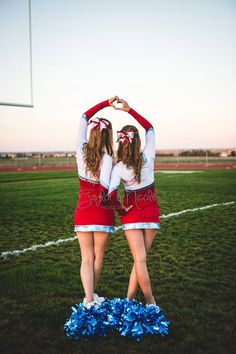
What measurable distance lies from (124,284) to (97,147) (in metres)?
1.73

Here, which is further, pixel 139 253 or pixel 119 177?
pixel 139 253

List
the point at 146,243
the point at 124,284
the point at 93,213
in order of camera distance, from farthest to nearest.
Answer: the point at 124,284 < the point at 146,243 < the point at 93,213

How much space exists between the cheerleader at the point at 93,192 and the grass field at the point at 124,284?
47cm

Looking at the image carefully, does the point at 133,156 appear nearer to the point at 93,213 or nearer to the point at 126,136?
the point at 126,136

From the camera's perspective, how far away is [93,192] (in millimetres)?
2729

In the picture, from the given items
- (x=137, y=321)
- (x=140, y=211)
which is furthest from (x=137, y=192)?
(x=137, y=321)

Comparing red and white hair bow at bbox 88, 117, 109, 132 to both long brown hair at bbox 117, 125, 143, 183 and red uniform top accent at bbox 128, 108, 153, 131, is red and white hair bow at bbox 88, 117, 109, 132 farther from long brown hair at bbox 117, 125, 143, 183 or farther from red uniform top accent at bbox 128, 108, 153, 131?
red uniform top accent at bbox 128, 108, 153, 131

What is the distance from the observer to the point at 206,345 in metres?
2.45

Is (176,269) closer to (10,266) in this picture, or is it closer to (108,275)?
(108,275)

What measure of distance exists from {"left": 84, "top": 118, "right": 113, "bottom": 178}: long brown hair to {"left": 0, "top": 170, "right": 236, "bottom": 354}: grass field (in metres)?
1.29

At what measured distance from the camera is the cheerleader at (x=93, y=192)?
263 centimetres

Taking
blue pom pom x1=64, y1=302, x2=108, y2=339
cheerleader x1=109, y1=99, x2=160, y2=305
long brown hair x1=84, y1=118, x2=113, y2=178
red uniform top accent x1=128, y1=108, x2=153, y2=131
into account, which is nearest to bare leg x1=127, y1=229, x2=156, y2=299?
cheerleader x1=109, y1=99, x2=160, y2=305

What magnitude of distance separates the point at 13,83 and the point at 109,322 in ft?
57.1

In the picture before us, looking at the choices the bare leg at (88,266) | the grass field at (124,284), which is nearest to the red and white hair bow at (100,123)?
the bare leg at (88,266)
